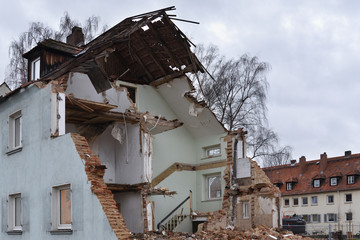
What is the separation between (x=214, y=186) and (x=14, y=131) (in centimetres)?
1070

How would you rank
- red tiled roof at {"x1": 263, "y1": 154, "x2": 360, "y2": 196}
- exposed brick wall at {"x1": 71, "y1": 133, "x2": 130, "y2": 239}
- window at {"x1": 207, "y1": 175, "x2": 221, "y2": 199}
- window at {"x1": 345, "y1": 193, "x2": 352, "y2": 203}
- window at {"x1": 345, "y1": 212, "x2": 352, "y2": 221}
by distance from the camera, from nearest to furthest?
exposed brick wall at {"x1": 71, "y1": 133, "x2": 130, "y2": 239} → window at {"x1": 207, "y1": 175, "x2": 221, "y2": 199} → window at {"x1": 345, "y1": 212, "x2": 352, "y2": 221} → window at {"x1": 345, "y1": 193, "x2": 352, "y2": 203} → red tiled roof at {"x1": 263, "y1": 154, "x2": 360, "y2": 196}

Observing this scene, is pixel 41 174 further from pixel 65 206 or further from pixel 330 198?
pixel 330 198

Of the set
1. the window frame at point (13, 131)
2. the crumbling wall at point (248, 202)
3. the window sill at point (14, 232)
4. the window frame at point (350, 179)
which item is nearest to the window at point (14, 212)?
the window sill at point (14, 232)

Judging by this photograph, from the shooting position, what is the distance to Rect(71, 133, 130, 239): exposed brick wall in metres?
13.0

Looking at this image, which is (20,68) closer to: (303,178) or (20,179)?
(20,179)

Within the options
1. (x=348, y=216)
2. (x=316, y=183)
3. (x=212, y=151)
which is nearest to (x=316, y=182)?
(x=316, y=183)

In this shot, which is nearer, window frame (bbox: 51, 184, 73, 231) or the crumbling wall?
window frame (bbox: 51, 184, 73, 231)

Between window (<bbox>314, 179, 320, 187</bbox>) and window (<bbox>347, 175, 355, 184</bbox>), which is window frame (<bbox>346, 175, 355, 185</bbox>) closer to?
window (<bbox>347, 175, 355, 184</bbox>)

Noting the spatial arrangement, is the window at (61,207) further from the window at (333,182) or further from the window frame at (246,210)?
the window at (333,182)

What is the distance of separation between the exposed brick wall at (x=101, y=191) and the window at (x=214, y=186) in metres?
11.5

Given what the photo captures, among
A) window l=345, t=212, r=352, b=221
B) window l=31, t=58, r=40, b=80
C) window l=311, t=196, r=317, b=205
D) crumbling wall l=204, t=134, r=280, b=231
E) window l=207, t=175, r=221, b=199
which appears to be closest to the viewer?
window l=31, t=58, r=40, b=80

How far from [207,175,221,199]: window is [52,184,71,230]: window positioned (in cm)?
1093

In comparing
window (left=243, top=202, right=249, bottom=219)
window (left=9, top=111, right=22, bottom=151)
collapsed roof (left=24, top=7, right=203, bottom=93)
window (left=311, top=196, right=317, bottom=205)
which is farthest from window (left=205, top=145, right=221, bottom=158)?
window (left=311, top=196, right=317, bottom=205)

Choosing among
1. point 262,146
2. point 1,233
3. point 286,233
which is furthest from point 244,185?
point 262,146
